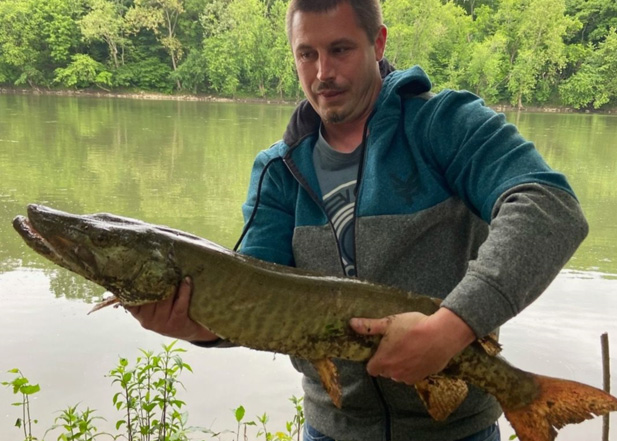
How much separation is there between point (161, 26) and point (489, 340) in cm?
5302

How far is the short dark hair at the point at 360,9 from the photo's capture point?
78.7 inches

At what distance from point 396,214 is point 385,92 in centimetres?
48

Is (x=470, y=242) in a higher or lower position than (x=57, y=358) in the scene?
higher

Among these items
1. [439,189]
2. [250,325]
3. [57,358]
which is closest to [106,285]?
[250,325]

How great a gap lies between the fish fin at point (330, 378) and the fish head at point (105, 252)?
55 cm

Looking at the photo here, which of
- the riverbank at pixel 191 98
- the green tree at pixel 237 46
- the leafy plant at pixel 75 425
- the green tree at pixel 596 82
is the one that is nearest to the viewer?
the leafy plant at pixel 75 425

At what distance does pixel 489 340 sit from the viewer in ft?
5.55

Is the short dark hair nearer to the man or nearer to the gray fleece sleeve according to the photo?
the man

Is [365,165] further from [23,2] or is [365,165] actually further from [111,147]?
[23,2]

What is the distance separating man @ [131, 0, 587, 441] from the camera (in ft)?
4.75

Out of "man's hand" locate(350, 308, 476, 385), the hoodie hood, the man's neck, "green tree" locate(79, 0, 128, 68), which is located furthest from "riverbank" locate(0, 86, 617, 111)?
"man's hand" locate(350, 308, 476, 385)

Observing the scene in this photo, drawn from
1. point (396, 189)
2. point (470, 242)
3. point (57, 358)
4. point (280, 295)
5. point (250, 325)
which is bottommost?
point (57, 358)

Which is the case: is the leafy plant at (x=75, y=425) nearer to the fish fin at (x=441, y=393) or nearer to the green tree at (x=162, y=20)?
the fish fin at (x=441, y=393)

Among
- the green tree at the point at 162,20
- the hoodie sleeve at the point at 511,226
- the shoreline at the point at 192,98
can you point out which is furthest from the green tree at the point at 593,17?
the hoodie sleeve at the point at 511,226
